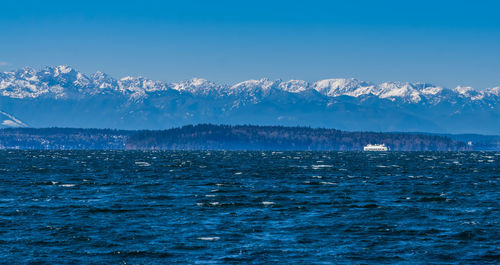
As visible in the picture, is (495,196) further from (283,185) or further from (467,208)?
(283,185)

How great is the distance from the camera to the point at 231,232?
4612 centimetres

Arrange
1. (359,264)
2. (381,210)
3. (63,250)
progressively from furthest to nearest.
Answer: (381,210) → (63,250) → (359,264)

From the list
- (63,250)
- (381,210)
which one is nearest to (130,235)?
(63,250)

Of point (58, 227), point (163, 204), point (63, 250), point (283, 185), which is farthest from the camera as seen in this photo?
point (283, 185)

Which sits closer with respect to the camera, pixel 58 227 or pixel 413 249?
pixel 413 249

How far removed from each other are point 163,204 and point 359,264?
29203 mm

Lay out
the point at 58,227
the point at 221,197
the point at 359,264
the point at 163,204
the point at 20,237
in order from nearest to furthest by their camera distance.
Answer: the point at 359,264, the point at 20,237, the point at 58,227, the point at 163,204, the point at 221,197

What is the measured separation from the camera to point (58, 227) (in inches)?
1882

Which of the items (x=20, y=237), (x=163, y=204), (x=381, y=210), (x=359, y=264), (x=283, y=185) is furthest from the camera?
(x=283, y=185)

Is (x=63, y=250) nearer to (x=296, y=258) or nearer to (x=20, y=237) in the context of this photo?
(x=20, y=237)

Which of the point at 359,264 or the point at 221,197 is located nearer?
the point at 359,264

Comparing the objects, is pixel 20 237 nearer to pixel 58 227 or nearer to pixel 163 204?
pixel 58 227

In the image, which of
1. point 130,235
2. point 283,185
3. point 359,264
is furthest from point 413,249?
point 283,185

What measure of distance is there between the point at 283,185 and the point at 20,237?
153ft
